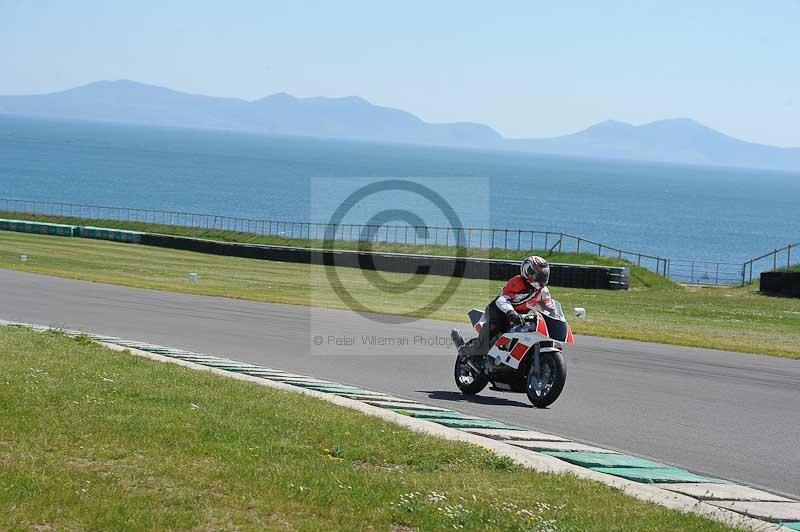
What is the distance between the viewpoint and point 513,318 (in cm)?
1341

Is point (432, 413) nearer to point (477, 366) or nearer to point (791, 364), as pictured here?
point (477, 366)

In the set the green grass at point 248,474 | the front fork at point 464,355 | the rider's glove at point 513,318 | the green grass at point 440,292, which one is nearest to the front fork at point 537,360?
the rider's glove at point 513,318

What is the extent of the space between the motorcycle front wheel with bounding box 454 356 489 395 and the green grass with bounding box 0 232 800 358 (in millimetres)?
8715

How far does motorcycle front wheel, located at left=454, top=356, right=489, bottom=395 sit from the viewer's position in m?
14.0

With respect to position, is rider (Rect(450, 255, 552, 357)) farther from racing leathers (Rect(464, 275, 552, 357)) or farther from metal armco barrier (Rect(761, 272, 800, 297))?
metal armco barrier (Rect(761, 272, 800, 297))

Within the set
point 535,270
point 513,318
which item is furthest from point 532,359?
point 535,270

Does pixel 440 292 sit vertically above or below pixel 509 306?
below

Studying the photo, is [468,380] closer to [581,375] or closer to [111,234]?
[581,375]

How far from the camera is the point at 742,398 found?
14117 mm

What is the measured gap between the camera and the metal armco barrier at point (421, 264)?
4138 cm

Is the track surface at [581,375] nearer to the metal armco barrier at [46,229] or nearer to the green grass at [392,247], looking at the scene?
the green grass at [392,247]

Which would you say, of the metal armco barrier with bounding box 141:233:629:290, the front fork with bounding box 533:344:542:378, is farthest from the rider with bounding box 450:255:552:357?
the metal armco barrier with bounding box 141:233:629:290

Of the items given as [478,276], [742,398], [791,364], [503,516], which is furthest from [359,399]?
[478,276]

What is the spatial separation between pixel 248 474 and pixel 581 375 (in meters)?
9.09
